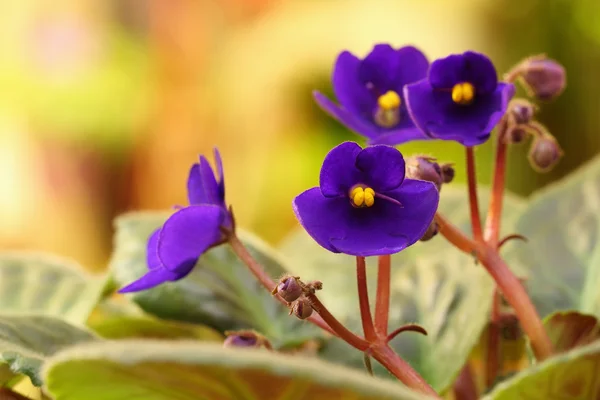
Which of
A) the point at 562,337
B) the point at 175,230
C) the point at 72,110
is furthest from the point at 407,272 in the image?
the point at 72,110

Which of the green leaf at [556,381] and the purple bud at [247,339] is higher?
the purple bud at [247,339]

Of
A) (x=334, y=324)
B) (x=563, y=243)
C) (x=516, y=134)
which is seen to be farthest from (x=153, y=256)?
(x=563, y=243)

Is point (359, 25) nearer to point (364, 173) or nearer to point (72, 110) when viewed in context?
point (72, 110)

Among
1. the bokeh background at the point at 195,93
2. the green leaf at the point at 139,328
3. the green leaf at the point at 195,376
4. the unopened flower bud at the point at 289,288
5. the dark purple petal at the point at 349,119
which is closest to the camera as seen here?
the green leaf at the point at 195,376

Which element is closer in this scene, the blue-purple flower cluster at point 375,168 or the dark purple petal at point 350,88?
the blue-purple flower cluster at point 375,168

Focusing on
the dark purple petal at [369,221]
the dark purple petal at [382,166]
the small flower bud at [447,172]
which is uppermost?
the small flower bud at [447,172]

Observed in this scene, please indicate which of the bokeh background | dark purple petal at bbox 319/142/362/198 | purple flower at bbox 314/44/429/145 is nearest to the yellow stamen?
purple flower at bbox 314/44/429/145

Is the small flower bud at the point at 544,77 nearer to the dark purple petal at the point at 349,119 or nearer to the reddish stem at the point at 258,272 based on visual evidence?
the dark purple petal at the point at 349,119

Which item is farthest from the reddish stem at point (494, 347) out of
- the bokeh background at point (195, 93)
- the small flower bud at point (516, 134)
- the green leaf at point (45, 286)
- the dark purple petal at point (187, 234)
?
the bokeh background at point (195, 93)

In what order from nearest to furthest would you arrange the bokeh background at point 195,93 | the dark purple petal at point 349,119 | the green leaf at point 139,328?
1. the dark purple petal at point 349,119
2. the green leaf at point 139,328
3. the bokeh background at point 195,93
